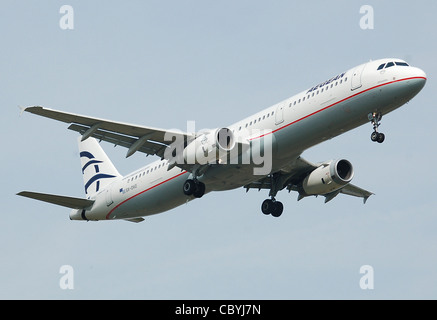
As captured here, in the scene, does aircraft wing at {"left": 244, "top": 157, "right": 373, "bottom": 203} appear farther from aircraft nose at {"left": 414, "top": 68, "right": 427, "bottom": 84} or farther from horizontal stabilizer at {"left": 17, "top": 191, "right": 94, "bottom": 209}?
aircraft nose at {"left": 414, "top": 68, "right": 427, "bottom": 84}

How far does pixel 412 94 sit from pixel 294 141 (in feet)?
19.3

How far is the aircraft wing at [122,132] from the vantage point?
4044 cm

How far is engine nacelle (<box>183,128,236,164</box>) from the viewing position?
4084cm

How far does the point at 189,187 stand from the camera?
1699 inches

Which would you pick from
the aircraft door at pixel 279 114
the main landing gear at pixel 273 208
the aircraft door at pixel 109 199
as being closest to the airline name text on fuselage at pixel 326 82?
the aircraft door at pixel 279 114

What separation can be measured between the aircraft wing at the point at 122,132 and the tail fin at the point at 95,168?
6.63 meters

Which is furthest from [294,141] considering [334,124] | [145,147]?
[145,147]

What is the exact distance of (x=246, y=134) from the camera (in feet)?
137

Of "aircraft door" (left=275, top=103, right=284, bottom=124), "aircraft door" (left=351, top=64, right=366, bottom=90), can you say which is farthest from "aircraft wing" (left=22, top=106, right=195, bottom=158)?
"aircraft door" (left=351, top=64, right=366, bottom=90)

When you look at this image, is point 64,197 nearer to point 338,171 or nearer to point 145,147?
point 145,147

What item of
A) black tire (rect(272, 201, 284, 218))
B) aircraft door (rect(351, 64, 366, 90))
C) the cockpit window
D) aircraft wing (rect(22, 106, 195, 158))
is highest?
the cockpit window

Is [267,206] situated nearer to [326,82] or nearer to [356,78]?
[326,82]

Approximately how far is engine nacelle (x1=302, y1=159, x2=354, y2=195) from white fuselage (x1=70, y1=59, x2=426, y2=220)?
186 inches

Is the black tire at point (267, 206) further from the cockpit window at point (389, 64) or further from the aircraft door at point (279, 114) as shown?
the cockpit window at point (389, 64)
